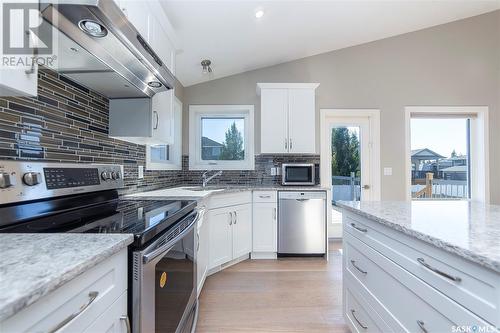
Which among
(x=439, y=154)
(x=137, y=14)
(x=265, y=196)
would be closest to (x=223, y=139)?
(x=265, y=196)

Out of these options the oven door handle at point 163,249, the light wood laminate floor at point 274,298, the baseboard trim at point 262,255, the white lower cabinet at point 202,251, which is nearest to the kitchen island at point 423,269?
the light wood laminate floor at point 274,298

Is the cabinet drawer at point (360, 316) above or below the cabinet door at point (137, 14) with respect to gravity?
below

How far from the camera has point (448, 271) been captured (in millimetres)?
747

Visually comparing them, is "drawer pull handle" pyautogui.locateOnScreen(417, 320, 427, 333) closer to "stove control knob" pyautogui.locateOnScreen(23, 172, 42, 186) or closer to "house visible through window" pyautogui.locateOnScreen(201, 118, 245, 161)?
"stove control knob" pyautogui.locateOnScreen(23, 172, 42, 186)

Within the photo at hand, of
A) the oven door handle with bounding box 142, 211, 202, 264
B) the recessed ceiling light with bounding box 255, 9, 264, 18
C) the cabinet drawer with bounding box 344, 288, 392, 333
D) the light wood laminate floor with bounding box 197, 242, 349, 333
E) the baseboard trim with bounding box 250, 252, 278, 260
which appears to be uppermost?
the recessed ceiling light with bounding box 255, 9, 264, 18

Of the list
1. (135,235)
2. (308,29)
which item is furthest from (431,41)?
(135,235)

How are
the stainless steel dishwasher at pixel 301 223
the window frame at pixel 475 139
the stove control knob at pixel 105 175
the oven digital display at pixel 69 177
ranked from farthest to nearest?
the window frame at pixel 475 139, the stainless steel dishwasher at pixel 301 223, the stove control knob at pixel 105 175, the oven digital display at pixel 69 177

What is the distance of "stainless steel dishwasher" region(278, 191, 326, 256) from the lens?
281 centimetres

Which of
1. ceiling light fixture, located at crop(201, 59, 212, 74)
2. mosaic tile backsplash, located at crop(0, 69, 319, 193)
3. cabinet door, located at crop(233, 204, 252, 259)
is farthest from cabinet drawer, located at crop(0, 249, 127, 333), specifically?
ceiling light fixture, located at crop(201, 59, 212, 74)

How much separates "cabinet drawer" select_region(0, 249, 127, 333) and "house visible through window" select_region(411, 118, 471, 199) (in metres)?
4.04

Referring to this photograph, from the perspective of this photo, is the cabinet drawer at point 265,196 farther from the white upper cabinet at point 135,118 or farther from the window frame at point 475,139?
the window frame at point 475,139

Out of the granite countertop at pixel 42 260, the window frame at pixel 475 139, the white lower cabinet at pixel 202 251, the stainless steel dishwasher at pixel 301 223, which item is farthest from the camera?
the window frame at pixel 475 139

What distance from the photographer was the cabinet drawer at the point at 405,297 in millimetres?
745

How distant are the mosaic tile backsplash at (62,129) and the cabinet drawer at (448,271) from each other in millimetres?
1677
